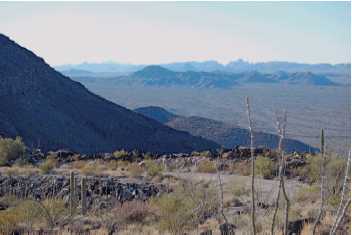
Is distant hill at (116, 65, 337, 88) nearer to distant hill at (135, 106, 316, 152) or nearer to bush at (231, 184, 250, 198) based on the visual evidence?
distant hill at (135, 106, 316, 152)

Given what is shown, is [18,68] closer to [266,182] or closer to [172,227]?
[266,182]

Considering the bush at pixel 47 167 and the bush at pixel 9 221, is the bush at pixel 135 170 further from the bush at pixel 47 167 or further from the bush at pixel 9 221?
the bush at pixel 9 221

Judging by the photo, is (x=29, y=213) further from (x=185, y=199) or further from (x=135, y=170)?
(x=135, y=170)

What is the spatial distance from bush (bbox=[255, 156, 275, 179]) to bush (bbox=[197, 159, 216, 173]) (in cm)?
184

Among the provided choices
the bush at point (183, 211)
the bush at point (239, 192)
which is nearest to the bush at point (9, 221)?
the bush at point (183, 211)

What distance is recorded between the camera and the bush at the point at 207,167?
953 inches

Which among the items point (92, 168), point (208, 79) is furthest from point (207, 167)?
point (208, 79)

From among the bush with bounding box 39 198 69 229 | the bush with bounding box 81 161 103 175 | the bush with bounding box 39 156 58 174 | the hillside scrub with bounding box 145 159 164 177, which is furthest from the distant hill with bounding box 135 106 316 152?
the bush with bounding box 39 198 69 229

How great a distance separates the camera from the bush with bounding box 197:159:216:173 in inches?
953

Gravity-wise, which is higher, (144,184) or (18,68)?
(18,68)

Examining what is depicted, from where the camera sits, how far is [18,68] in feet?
167

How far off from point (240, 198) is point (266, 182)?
3920mm

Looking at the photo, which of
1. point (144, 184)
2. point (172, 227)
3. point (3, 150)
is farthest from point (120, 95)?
point (172, 227)

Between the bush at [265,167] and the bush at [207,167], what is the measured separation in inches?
72.5
